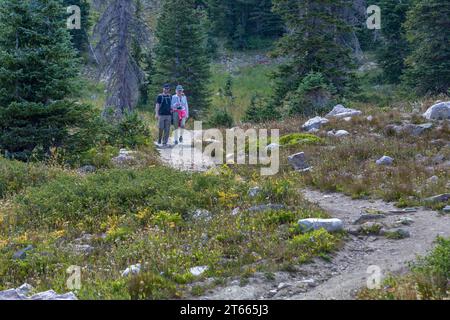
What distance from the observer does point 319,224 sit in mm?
8781

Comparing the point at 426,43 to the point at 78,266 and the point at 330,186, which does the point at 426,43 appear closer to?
the point at 330,186

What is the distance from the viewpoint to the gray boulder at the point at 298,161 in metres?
14.0

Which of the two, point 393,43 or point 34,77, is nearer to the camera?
point 34,77

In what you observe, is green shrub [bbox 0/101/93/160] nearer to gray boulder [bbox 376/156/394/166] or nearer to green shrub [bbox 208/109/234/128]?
gray boulder [bbox 376/156/394/166]

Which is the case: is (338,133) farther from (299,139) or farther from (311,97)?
(311,97)

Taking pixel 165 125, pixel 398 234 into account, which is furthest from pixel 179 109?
pixel 398 234

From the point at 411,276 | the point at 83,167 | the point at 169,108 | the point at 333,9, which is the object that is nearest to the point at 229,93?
the point at 333,9

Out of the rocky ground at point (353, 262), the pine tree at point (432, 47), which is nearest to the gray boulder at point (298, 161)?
the rocky ground at point (353, 262)

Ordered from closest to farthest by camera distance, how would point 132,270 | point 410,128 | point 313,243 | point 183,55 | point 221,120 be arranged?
point 132,270 → point 313,243 → point 410,128 → point 221,120 → point 183,55

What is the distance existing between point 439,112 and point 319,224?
32.6 feet

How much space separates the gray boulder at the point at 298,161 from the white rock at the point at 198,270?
6760 mm

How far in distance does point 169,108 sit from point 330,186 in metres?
7.27
